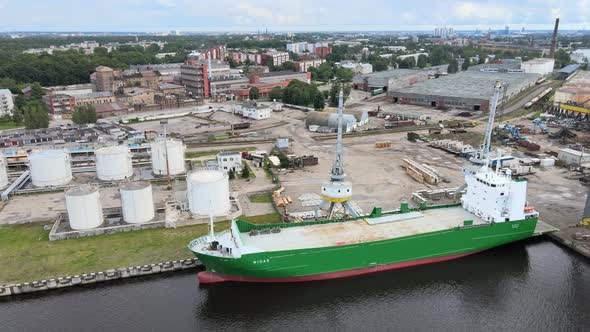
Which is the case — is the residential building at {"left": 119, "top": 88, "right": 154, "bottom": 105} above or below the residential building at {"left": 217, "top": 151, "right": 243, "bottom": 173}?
above

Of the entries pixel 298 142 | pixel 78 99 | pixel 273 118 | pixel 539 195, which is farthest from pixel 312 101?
pixel 539 195

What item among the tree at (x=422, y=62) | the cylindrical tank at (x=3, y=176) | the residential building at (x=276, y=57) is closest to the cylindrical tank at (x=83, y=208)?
the cylindrical tank at (x=3, y=176)

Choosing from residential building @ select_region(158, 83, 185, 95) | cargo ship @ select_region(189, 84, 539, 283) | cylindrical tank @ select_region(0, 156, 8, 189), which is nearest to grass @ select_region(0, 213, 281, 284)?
cargo ship @ select_region(189, 84, 539, 283)

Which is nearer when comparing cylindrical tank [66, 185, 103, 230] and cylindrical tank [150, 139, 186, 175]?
cylindrical tank [66, 185, 103, 230]

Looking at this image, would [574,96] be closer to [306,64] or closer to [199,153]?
[199,153]

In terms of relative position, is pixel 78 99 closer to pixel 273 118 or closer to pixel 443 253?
pixel 273 118

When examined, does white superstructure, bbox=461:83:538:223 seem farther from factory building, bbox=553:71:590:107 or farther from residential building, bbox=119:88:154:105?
residential building, bbox=119:88:154:105

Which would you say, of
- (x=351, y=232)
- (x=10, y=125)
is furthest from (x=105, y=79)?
(x=351, y=232)

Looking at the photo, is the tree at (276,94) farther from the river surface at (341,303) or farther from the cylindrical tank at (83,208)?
the river surface at (341,303)
